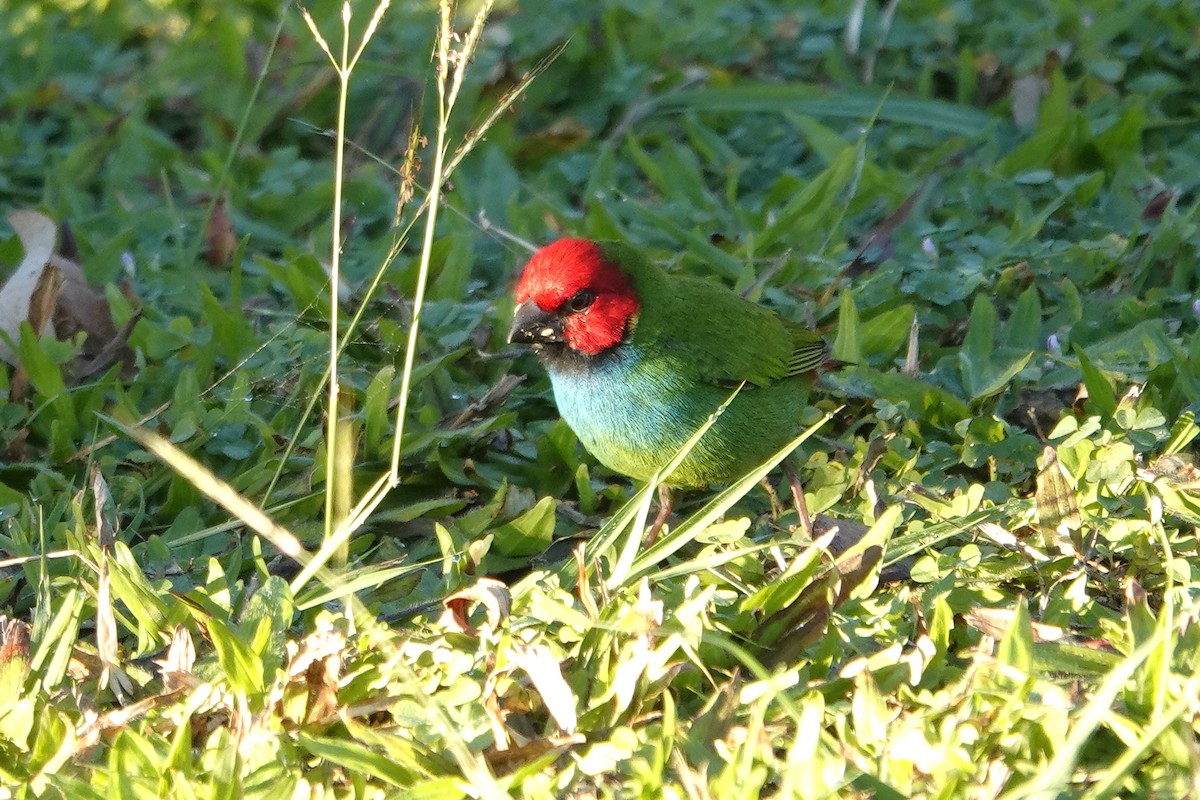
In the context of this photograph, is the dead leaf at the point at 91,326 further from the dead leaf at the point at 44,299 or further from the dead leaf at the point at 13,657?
the dead leaf at the point at 13,657

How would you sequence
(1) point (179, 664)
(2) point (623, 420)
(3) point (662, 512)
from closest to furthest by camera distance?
(1) point (179, 664) < (2) point (623, 420) < (3) point (662, 512)

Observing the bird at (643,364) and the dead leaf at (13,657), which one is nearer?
the dead leaf at (13,657)

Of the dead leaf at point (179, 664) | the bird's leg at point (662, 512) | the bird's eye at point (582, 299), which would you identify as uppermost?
the bird's eye at point (582, 299)

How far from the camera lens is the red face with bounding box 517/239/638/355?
3.72 meters

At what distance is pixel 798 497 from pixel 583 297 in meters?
0.75

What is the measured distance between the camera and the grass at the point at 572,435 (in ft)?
8.87

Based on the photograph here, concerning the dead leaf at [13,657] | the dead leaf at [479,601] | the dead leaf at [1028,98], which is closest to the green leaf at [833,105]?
the dead leaf at [1028,98]

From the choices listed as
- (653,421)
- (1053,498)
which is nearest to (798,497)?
(653,421)

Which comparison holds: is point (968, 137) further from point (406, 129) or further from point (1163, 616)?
point (1163, 616)

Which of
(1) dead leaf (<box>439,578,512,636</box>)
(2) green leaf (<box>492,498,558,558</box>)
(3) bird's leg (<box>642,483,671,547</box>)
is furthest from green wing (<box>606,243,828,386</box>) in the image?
(1) dead leaf (<box>439,578,512,636</box>)

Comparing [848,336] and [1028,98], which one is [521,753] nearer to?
[848,336]

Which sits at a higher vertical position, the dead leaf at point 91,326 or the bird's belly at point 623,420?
the bird's belly at point 623,420

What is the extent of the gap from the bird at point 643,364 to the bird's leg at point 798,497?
0.06 ft

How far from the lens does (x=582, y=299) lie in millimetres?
3730
